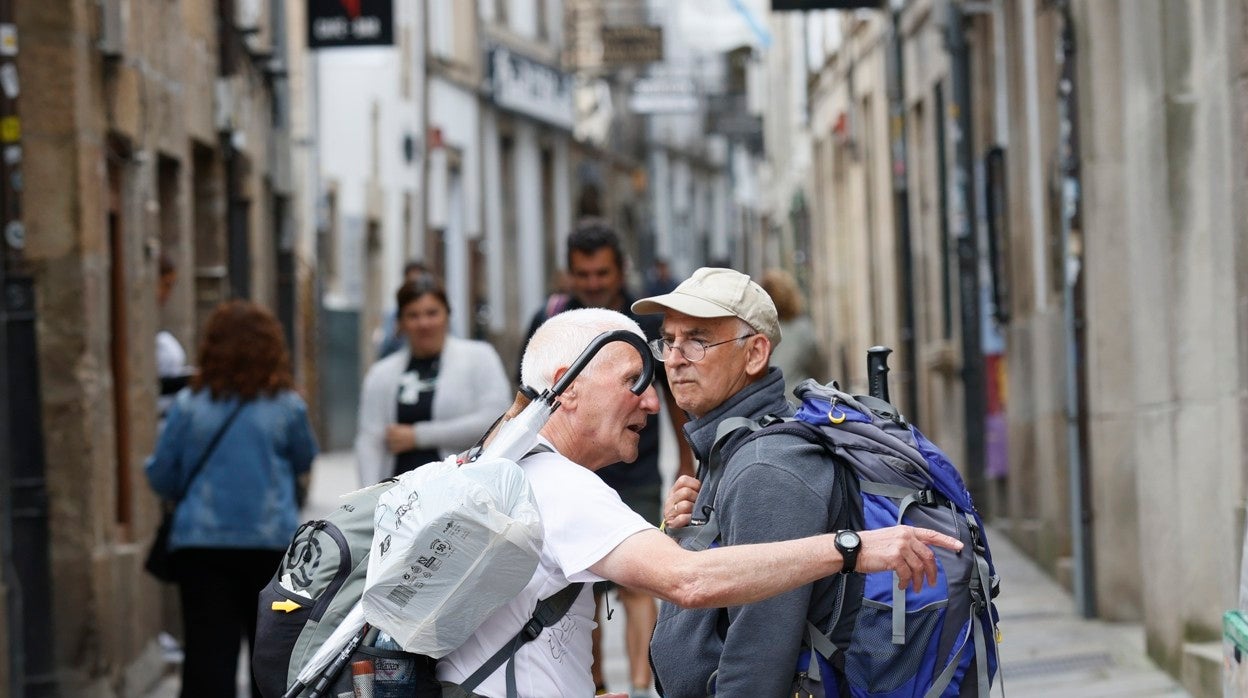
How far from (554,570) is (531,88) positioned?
31673 mm

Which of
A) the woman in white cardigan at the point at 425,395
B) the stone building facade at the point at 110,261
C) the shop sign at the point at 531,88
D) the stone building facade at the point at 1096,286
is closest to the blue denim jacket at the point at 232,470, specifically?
the woman in white cardigan at the point at 425,395

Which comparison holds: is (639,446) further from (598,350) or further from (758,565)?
(758,565)

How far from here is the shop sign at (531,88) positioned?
33250 millimetres

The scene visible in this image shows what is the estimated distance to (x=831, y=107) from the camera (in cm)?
2594

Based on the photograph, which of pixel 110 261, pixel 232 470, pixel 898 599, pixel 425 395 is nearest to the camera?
pixel 898 599

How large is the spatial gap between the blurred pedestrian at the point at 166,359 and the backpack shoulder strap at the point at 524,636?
25.3ft

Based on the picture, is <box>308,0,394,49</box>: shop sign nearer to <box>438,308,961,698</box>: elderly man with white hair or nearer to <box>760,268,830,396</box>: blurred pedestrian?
<box>760,268,830,396</box>: blurred pedestrian

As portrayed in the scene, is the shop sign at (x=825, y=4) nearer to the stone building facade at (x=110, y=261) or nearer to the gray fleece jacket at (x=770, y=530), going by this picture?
the stone building facade at (x=110, y=261)

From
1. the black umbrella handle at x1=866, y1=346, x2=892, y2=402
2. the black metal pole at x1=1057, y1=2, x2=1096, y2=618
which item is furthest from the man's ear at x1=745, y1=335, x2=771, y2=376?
the black metal pole at x1=1057, y1=2, x2=1096, y2=618

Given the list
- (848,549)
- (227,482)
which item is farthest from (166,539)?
(848,549)

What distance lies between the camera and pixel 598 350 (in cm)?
387

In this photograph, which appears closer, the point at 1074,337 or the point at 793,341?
the point at 1074,337

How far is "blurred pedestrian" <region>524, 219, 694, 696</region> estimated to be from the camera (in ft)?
25.8

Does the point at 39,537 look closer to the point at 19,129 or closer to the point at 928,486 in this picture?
the point at 19,129
